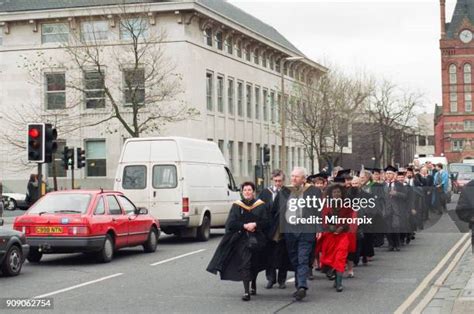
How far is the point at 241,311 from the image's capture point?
36.1ft

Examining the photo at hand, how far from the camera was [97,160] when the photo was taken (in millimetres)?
52250

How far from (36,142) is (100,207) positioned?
4.86 metres

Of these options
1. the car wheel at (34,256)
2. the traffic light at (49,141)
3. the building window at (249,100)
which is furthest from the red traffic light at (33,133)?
the building window at (249,100)

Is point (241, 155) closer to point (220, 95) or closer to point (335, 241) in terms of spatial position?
point (220, 95)

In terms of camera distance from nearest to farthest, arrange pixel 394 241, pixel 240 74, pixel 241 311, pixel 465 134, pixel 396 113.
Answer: pixel 241 311
pixel 394 241
pixel 240 74
pixel 396 113
pixel 465 134

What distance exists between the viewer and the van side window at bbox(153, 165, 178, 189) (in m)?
21.8

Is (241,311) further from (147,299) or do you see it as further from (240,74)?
(240,74)

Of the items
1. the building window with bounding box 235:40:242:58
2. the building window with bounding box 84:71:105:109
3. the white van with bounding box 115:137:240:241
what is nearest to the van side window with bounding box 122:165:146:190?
the white van with bounding box 115:137:240:241

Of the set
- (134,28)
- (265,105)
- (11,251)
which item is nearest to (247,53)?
(265,105)

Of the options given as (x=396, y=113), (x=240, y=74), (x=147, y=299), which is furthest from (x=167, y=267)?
→ (x=396, y=113)

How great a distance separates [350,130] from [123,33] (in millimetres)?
19453

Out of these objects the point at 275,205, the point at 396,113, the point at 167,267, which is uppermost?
the point at 396,113

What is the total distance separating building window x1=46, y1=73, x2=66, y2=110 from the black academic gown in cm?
4096

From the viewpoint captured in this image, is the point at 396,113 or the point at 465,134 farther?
the point at 465,134
